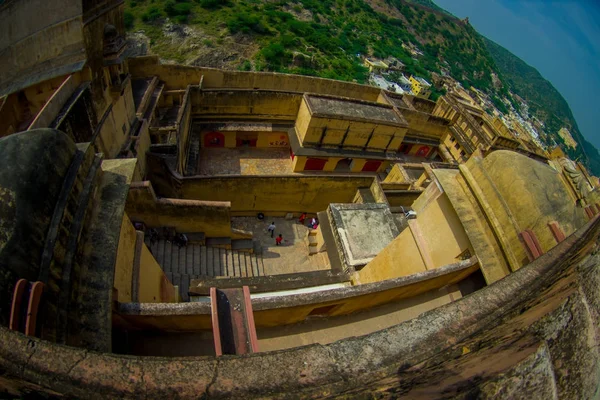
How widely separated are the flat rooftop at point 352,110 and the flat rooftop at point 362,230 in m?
6.43

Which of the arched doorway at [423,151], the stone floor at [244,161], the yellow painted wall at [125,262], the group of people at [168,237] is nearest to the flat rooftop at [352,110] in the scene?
the stone floor at [244,161]

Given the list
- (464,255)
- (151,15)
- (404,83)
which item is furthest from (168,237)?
(404,83)

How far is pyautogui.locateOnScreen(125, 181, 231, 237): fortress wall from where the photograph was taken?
10981 millimetres

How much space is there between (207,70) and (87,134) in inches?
423

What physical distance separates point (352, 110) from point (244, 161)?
24.2 feet

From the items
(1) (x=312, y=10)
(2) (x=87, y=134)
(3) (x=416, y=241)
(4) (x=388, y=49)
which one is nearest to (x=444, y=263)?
(3) (x=416, y=241)

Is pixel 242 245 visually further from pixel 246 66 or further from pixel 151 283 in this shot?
pixel 246 66

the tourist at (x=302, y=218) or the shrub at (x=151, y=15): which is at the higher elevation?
the tourist at (x=302, y=218)

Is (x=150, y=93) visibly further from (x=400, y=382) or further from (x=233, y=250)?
(x=400, y=382)

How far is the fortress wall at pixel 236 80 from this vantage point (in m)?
18.9

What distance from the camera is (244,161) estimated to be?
799 inches

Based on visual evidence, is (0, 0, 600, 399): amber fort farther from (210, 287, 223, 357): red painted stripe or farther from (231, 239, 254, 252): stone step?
(231, 239, 254, 252): stone step

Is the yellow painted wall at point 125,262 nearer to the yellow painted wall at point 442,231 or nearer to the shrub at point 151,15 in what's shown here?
the yellow painted wall at point 442,231

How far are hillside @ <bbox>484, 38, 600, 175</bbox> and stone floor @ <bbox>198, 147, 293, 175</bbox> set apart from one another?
12191cm
